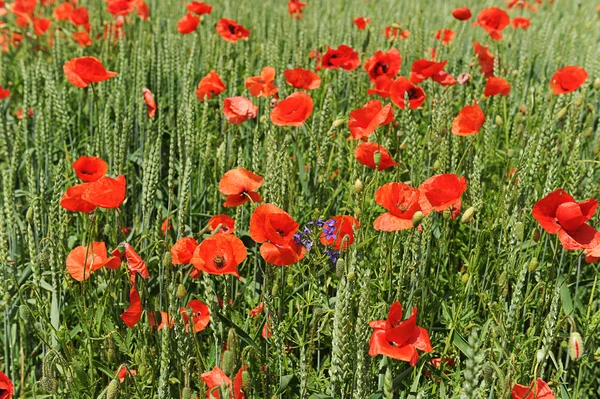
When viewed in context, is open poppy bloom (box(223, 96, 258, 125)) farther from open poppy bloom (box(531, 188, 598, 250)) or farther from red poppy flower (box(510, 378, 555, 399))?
red poppy flower (box(510, 378, 555, 399))

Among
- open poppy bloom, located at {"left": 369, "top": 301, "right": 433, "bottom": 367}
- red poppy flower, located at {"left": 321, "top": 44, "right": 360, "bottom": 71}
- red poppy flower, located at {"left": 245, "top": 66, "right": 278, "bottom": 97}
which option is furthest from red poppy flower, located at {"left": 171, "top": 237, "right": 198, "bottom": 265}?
red poppy flower, located at {"left": 321, "top": 44, "right": 360, "bottom": 71}

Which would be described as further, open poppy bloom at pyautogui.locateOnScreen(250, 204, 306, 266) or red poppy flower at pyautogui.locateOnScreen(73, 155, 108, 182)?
red poppy flower at pyautogui.locateOnScreen(73, 155, 108, 182)

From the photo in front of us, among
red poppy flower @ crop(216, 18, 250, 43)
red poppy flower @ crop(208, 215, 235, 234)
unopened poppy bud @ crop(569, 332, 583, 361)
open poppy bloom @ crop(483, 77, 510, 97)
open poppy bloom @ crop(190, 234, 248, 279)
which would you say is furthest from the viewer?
red poppy flower @ crop(216, 18, 250, 43)

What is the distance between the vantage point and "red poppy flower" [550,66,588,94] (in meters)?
2.43

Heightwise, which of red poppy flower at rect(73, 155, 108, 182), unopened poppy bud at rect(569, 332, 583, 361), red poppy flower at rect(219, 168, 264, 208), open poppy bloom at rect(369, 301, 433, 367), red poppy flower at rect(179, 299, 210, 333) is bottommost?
red poppy flower at rect(179, 299, 210, 333)

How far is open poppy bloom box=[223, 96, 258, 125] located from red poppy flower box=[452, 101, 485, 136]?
748 mm

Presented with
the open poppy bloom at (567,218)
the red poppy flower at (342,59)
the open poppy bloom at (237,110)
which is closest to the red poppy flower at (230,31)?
the red poppy flower at (342,59)

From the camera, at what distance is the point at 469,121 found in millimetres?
2109

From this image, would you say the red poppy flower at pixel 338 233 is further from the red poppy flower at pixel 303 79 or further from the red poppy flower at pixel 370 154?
the red poppy flower at pixel 303 79

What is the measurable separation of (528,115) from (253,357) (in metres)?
1.62

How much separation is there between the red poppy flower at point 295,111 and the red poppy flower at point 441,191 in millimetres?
610

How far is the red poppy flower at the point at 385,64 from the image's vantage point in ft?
8.89

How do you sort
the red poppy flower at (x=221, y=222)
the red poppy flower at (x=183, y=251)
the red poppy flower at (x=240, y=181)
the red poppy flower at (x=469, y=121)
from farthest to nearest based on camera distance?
the red poppy flower at (x=469, y=121) < the red poppy flower at (x=221, y=222) < the red poppy flower at (x=240, y=181) < the red poppy flower at (x=183, y=251)

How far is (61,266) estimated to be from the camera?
5.95 feet
